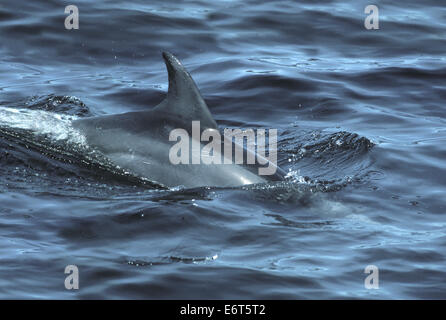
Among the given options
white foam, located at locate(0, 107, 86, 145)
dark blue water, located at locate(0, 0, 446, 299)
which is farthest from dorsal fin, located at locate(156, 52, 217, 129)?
white foam, located at locate(0, 107, 86, 145)

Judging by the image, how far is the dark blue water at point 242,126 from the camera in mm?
8211

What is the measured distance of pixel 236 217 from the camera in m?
9.54

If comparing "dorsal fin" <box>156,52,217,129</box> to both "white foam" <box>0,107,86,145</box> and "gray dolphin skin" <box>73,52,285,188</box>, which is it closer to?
"gray dolphin skin" <box>73,52,285,188</box>

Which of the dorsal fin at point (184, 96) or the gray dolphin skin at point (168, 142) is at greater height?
the dorsal fin at point (184, 96)

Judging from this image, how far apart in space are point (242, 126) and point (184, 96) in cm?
367

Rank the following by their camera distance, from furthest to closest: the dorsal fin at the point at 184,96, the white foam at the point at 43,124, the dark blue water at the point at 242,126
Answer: the white foam at the point at 43,124 < the dorsal fin at the point at 184,96 < the dark blue water at the point at 242,126

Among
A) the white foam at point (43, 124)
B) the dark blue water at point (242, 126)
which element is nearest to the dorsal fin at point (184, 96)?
the dark blue water at point (242, 126)

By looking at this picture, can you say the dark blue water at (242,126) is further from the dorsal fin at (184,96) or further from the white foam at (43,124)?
the dorsal fin at (184,96)

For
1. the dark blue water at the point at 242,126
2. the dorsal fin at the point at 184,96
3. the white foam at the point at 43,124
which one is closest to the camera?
the dark blue water at the point at 242,126

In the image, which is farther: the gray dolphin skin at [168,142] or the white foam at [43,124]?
the white foam at [43,124]

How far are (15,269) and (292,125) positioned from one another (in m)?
6.65

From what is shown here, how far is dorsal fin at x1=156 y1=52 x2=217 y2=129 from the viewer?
10.2m

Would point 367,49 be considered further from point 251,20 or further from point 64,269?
point 64,269

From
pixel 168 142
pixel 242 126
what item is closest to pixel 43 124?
pixel 168 142
